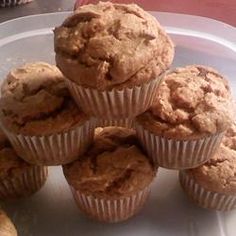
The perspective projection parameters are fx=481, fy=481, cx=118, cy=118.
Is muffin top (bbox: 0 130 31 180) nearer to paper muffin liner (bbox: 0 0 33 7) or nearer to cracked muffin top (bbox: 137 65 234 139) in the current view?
cracked muffin top (bbox: 137 65 234 139)

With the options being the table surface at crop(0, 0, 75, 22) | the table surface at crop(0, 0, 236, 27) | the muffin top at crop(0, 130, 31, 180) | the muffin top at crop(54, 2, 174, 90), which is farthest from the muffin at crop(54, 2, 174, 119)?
the table surface at crop(0, 0, 75, 22)

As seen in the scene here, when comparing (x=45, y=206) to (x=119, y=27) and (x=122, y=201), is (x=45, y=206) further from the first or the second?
(x=119, y=27)

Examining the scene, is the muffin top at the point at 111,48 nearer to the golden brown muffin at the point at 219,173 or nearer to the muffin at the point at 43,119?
the muffin at the point at 43,119

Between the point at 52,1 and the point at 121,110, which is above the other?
the point at 121,110

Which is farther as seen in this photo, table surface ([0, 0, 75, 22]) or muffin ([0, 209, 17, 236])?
table surface ([0, 0, 75, 22])

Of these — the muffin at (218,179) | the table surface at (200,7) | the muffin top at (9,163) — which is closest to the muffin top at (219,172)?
the muffin at (218,179)

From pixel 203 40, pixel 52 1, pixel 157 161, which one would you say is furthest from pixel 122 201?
pixel 52 1
